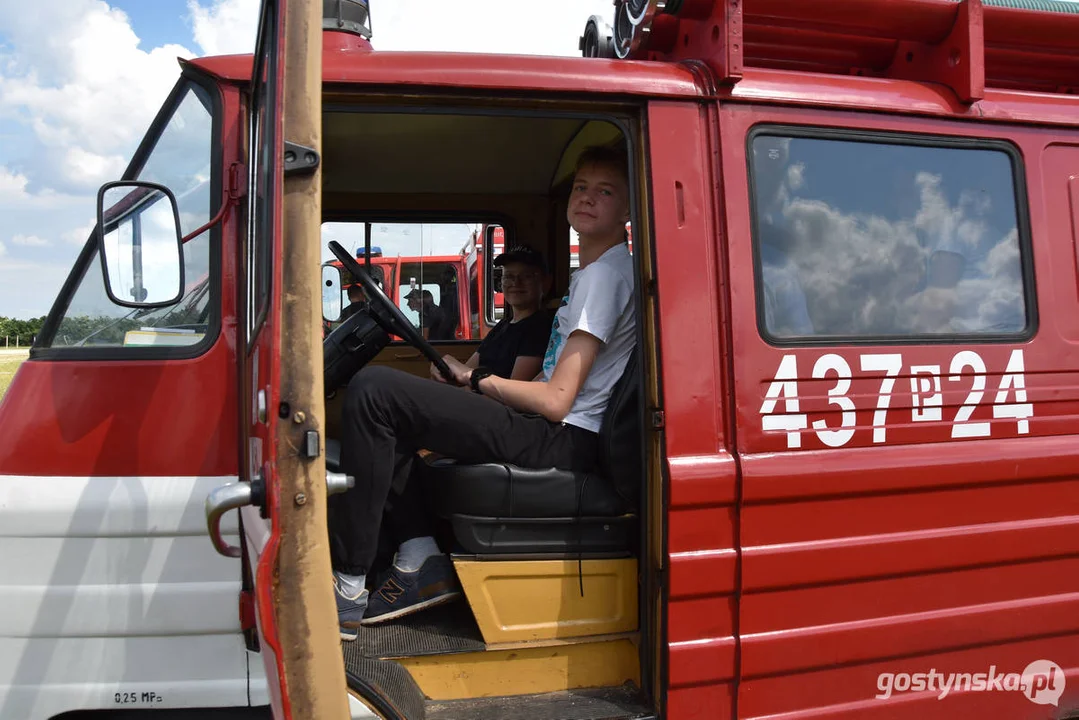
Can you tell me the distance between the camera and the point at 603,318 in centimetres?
230

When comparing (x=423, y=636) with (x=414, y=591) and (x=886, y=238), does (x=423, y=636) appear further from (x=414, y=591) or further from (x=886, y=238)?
(x=886, y=238)

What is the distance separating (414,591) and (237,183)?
51.8 inches

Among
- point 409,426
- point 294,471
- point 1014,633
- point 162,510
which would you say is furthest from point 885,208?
point 162,510

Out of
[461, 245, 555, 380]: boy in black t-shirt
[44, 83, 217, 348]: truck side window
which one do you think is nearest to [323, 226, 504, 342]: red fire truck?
[461, 245, 555, 380]: boy in black t-shirt

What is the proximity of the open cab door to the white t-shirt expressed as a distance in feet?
3.29

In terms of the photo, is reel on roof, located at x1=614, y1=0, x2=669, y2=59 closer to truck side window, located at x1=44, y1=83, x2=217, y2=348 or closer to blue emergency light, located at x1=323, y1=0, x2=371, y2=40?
blue emergency light, located at x1=323, y1=0, x2=371, y2=40

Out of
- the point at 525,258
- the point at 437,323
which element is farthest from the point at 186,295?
the point at 437,323

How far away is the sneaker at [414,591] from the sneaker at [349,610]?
0.31 ft

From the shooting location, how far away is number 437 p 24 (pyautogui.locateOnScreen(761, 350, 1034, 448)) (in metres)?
2.08

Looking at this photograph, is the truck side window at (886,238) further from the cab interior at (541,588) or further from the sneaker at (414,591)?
the sneaker at (414,591)

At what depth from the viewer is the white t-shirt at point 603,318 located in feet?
7.59

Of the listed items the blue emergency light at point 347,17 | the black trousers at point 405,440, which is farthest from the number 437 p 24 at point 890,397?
the blue emergency light at point 347,17

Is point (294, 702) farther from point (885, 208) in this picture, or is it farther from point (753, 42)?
point (753, 42)

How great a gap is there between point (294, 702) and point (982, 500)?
6.41ft
